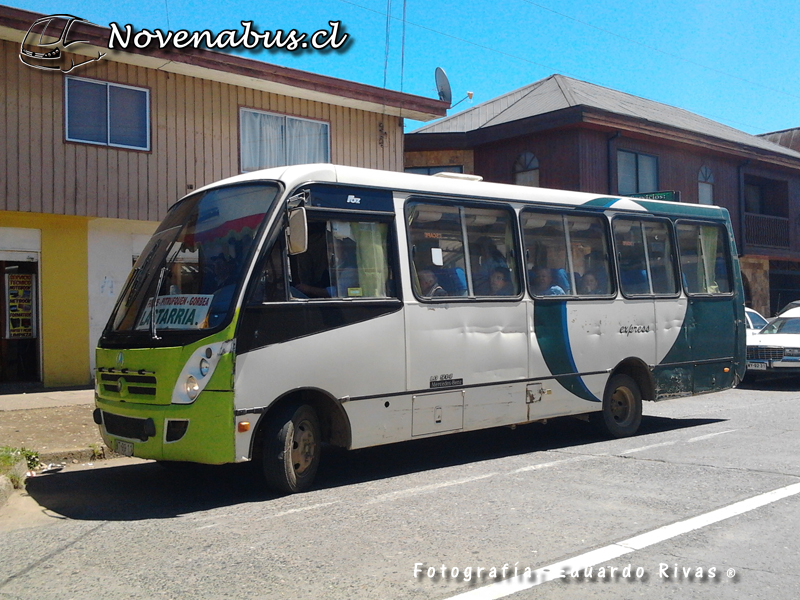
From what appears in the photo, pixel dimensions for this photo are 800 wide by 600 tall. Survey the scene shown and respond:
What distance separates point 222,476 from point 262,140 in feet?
31.1

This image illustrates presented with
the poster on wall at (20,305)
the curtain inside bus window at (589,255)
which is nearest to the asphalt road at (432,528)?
the curtain inside bus window at (589,255)

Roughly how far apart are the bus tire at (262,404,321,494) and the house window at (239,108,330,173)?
9544mm

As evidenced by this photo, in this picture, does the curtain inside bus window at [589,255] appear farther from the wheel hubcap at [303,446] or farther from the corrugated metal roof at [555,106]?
the corrugated metal roof at [555,106]

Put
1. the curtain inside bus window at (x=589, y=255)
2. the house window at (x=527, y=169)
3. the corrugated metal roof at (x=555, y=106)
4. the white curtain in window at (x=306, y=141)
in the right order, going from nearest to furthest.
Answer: the curtain inside bus window at (x=589, y=255), the white curtain in window at (x=306, y=141), the house window at (x=527, y=169), the corrugated metal roof at (x=555, y=106)

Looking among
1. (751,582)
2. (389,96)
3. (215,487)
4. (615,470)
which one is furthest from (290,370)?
(389,96)

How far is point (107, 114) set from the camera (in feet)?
46.4

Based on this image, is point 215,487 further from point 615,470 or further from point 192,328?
point 615,470

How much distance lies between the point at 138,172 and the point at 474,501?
10115mm

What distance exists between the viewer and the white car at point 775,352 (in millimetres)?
15844

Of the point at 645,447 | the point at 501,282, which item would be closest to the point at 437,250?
the point at 501,282

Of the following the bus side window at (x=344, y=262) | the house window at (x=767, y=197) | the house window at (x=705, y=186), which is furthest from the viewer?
the house window at (x=767, y=197)

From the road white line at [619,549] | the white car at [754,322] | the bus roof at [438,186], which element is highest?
the bus roof at [438,186]

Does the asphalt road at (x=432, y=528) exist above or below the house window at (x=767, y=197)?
below

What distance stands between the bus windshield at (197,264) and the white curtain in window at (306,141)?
891cm
